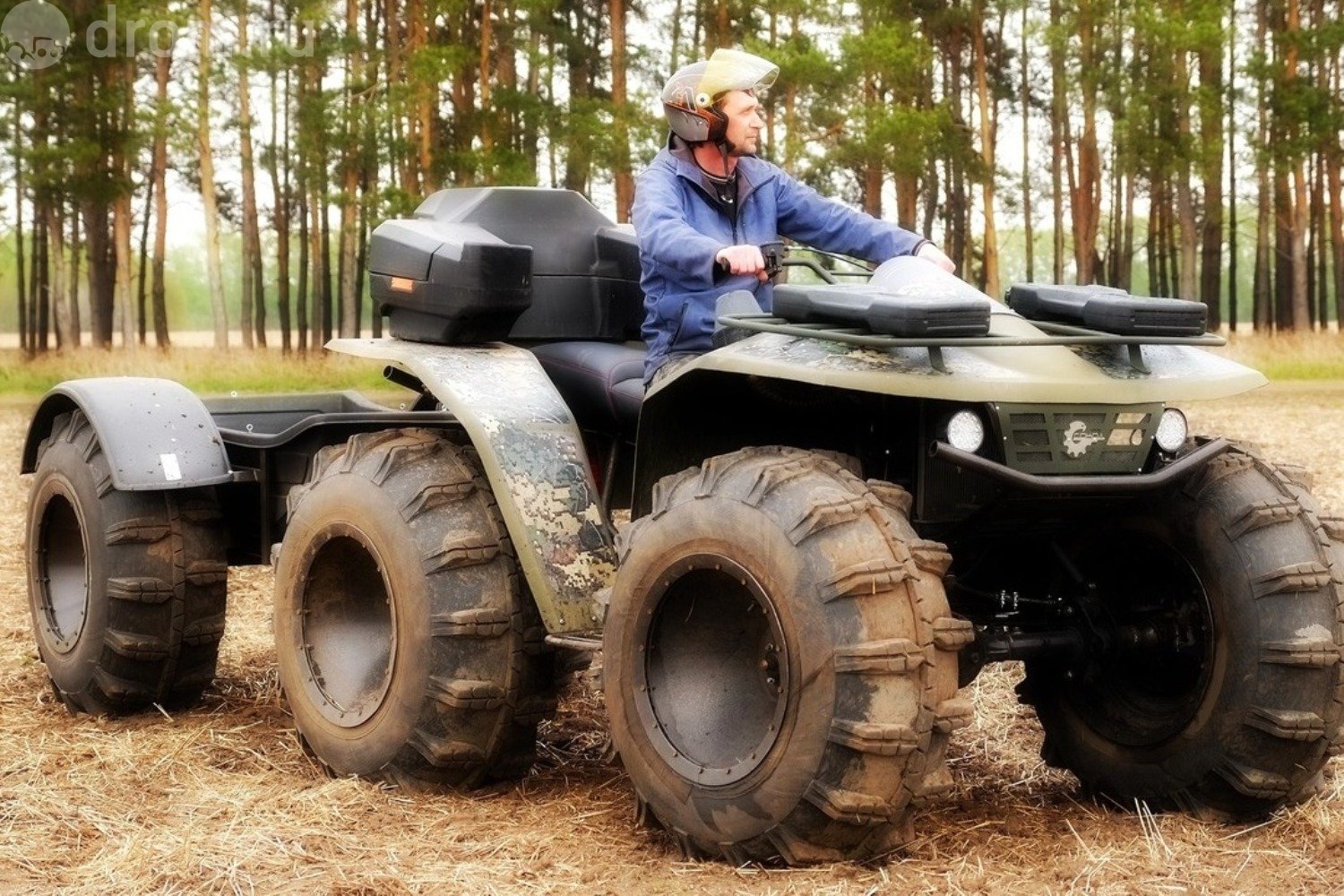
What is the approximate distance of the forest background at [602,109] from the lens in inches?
1150

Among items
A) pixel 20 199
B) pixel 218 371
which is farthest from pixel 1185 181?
pixel 20 199

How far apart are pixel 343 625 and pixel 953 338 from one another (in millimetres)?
2262

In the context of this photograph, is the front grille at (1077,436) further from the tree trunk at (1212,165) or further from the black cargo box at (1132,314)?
the tree trunk at (1212,165)

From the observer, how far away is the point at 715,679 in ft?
13.3

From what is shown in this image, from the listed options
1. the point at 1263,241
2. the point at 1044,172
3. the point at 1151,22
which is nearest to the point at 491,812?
the point at 1151,22

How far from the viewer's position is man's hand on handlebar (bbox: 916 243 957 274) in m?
4.72

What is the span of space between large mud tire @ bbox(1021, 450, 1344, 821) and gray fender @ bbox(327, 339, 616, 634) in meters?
1.42

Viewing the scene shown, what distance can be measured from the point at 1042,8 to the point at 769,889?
36124 mm

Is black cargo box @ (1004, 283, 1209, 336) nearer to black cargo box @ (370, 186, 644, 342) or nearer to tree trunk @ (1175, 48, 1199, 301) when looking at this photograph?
black cargo box @ (370, 186, 644, 342)

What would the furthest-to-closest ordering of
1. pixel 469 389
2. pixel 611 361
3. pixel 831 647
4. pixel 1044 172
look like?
pixel 1044 172 → pixel 611 361 → pixel 469 389 → pixel 831 647

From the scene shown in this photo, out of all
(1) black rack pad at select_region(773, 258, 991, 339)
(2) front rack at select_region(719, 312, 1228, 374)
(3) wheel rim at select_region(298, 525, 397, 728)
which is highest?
(1) black rack pad at select_region(773, 258, 991, 339)

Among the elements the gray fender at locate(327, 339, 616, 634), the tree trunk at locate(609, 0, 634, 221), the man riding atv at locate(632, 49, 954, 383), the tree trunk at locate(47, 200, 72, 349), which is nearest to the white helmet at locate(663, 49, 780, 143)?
the man riding atv at locate(632, 49, 954, 383)

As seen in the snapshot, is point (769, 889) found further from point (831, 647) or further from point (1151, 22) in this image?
point (1151, 22)

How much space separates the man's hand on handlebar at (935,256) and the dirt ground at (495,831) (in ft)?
4.89
